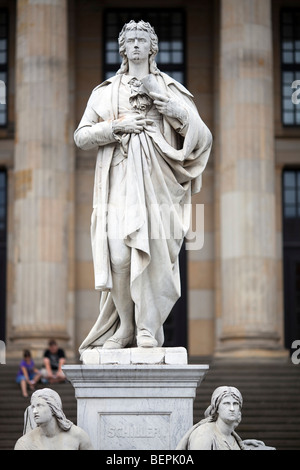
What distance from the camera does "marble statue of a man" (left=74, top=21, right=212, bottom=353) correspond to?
919cm

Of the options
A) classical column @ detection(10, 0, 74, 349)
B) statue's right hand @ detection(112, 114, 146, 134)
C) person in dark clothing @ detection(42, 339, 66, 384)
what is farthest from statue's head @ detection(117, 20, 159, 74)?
classical column @ detection(10, 0, 74, 349)

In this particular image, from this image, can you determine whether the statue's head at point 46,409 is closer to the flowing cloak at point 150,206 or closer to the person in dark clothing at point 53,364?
the flowing cloak at point 150,206

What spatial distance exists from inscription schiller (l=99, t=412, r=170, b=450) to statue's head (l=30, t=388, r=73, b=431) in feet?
1.80

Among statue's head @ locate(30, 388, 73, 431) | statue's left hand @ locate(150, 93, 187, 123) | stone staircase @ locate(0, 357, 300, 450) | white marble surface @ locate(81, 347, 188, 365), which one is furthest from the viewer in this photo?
stone staircase @ locate(0, 357, 300, 450)

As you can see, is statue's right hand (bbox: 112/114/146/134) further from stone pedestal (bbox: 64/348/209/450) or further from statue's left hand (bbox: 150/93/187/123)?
stone pedestal (bbox: 64/348/209/450)

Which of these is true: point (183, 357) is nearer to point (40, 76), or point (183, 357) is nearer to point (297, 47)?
point (40, 76)

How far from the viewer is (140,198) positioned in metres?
9.16

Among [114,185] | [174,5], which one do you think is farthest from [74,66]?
[114,185]

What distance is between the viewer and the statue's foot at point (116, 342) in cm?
922

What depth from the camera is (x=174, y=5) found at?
39844mm

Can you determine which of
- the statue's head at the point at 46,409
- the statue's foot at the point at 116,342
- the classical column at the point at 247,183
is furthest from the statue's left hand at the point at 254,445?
the classical column at the point at 247,183

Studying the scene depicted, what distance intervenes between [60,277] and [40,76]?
5683 millimetres

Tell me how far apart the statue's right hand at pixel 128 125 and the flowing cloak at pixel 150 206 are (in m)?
0.04

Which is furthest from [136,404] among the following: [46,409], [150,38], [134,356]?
[150,38]
